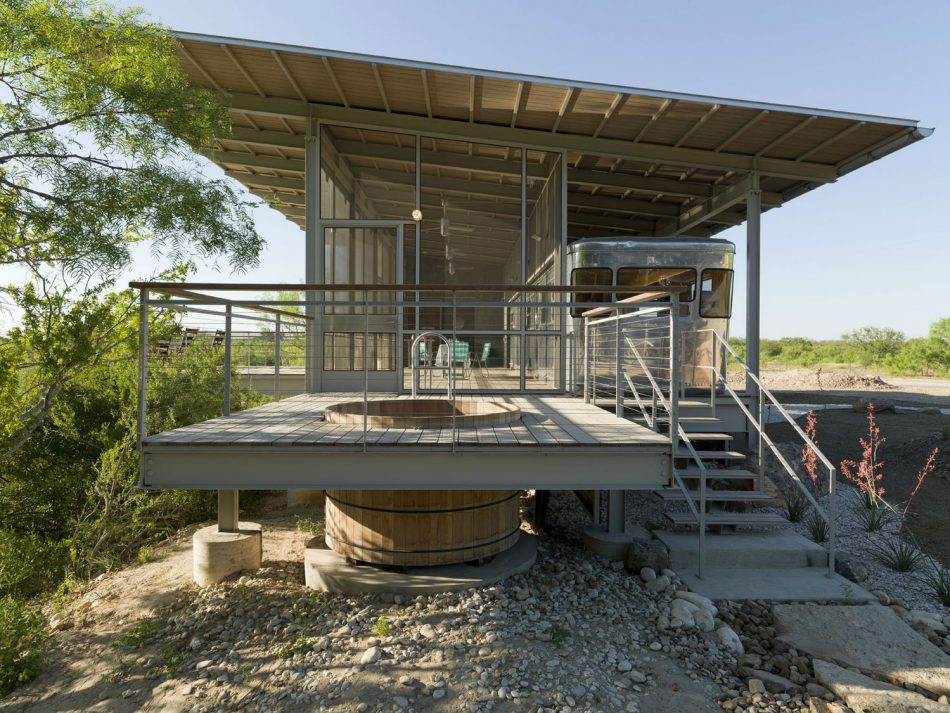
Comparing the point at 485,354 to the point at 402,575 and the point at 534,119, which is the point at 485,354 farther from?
the point at 402,575

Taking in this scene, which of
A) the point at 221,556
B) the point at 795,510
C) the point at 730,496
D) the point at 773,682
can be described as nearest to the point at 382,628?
the point at 221,556

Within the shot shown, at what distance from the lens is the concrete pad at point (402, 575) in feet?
14.5

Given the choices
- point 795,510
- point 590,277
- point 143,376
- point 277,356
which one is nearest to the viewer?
point 143,376

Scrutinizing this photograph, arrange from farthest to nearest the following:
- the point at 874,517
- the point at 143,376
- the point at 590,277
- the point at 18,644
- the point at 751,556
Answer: the point at 590,277 → the point at 874,517 → the point at 751,556 → the point at 18,644 → the point at 143,376

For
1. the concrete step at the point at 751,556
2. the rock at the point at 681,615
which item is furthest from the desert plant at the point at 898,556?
the rock at the point at 681,615

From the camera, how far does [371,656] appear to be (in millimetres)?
3617

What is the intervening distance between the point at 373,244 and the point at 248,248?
1706 millimetres

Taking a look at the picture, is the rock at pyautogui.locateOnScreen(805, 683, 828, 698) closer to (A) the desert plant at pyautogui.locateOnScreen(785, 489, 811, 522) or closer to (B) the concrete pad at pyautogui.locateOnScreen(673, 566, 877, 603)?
(B) the concrete pad at pyautogui.locateOnScreen(673, 566, 877, 603)

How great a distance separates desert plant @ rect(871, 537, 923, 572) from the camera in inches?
214

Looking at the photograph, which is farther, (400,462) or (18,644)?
(18,644)

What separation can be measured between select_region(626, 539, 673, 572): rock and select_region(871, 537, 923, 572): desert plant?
2327 millimetres

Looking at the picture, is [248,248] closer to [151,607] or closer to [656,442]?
[151,607]

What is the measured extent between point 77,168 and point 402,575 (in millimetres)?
5591

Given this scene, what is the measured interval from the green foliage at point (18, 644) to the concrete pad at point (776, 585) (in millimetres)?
5151
